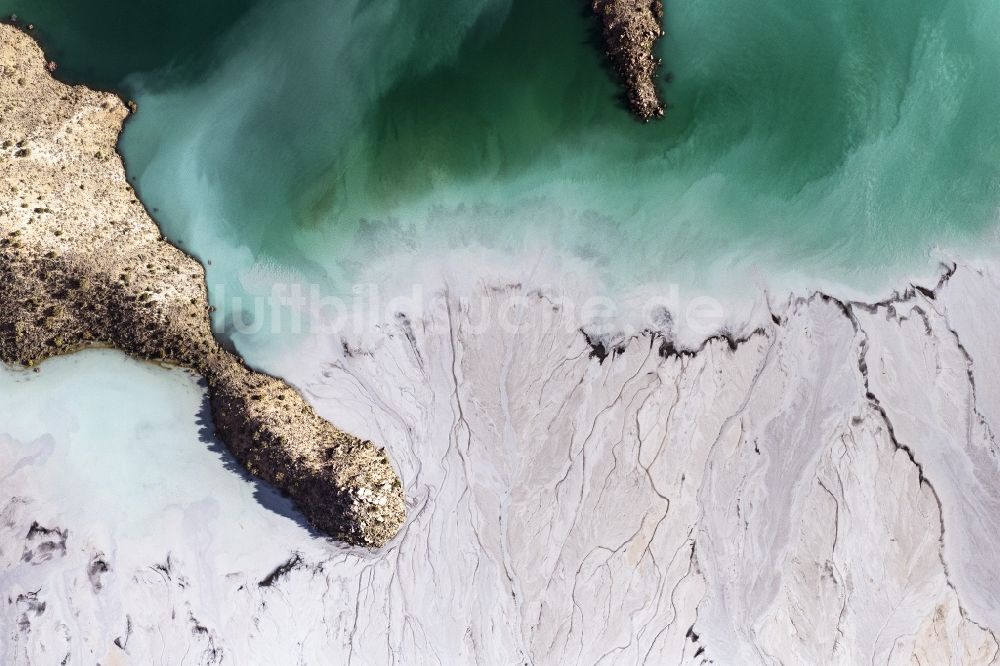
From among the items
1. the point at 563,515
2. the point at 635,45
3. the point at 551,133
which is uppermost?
the point at 635,45

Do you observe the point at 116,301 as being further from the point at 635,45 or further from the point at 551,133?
the point at 635,45

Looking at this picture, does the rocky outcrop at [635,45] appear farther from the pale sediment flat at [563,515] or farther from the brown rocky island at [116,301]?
the brown rocky island at [116,301]

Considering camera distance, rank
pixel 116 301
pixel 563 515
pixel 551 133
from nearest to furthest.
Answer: pixel 116 301 → pixel 563 515 → pixel 551 133

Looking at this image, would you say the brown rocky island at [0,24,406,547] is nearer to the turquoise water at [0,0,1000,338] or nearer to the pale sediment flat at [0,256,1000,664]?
the pale sediment flat at [0,256,1000,664]

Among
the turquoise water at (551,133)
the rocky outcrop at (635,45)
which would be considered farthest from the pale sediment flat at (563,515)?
the rocky outcrop at (635,45)

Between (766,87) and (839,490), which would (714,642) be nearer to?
(839,490)

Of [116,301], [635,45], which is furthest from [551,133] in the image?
[116,301]
